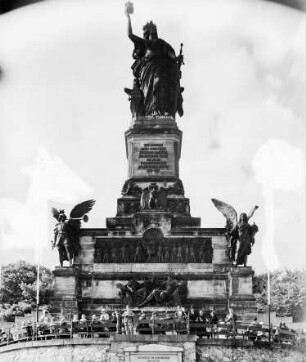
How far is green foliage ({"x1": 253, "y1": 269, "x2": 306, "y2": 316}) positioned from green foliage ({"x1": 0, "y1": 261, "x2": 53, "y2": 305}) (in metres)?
15.1

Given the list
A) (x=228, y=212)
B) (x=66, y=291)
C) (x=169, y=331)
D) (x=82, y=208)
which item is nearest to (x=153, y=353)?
(x=169, y=331)

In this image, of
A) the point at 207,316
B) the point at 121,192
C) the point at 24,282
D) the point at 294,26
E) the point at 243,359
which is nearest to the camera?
the point at 243,359

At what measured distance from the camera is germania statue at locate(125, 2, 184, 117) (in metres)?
50.2

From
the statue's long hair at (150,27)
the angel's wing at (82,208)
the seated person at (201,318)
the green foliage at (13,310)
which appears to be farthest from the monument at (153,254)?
the green foliage at (13,310)

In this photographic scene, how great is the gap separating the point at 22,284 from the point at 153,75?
73.1 feet

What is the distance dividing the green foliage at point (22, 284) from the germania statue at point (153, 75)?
741 inches

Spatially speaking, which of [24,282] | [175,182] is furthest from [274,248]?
[24,282]

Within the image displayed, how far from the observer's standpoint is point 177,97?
5106 cm

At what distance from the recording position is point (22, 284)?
65.6 meters

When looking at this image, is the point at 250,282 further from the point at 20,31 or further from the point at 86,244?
the point at 20,31

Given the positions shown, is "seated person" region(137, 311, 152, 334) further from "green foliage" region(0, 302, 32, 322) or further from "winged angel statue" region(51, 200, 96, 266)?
"green foliage" region(0, 302, 32, 322)

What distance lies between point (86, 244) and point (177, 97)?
10.9m

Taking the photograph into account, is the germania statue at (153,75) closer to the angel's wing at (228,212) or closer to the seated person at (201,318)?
the angel's wing at (228,212)

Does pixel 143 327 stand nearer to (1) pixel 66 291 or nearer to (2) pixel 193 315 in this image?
(2) pixel 193 315
